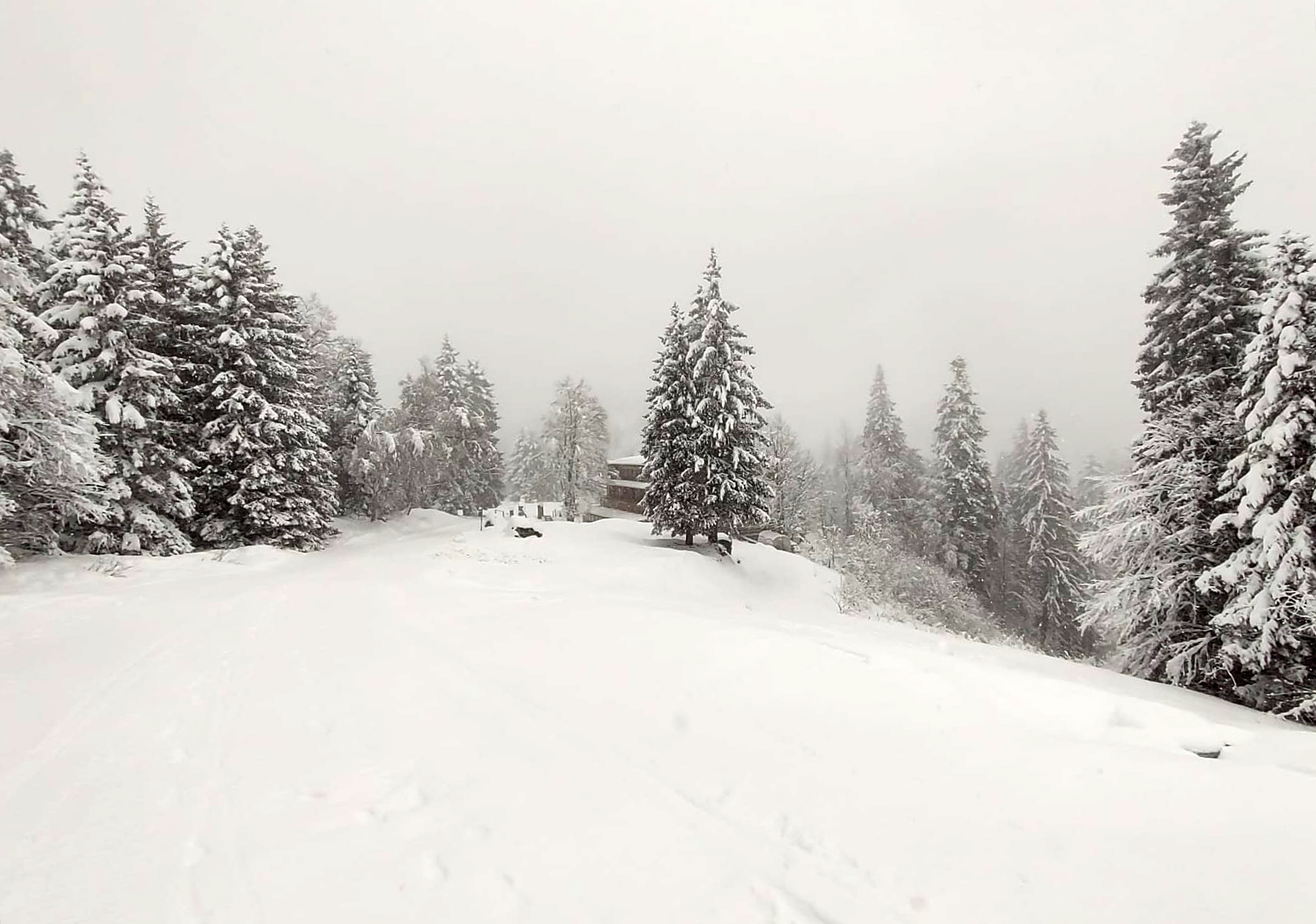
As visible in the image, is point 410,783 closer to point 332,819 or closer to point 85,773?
point 332,819

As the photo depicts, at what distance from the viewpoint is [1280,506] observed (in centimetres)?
1127

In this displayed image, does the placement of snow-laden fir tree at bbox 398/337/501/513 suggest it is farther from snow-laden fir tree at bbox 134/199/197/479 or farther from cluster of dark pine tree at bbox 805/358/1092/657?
cluster of dark pine tree at bbox 805/358/1092/657

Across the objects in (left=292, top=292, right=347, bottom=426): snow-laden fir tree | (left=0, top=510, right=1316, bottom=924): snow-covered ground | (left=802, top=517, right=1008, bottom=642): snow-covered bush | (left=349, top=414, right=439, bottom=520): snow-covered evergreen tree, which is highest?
(left=292, top=292, right=347, bottom=426): snow-laden fir tree

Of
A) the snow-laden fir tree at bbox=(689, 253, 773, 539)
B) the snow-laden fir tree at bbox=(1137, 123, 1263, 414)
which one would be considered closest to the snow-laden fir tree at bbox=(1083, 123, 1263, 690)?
the snow-laden fir tree at bbox=(1137, 123, 1263, 414)

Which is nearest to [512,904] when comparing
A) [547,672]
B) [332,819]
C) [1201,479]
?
[332,819]

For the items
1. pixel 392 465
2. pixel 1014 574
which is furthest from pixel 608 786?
pixel 1014 574

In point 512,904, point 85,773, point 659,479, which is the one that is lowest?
point 85,773

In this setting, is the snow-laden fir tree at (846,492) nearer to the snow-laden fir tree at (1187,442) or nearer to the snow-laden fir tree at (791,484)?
the snow-laden fir tree at (791,484)

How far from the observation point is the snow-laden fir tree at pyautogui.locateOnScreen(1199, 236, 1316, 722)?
10.7 meters

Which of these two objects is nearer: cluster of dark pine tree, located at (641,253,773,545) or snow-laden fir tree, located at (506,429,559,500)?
cluster of dark pine tree, located at (641,253,773,545)

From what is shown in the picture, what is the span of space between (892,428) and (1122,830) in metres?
39.7

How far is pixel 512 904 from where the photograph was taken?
313 centimetres

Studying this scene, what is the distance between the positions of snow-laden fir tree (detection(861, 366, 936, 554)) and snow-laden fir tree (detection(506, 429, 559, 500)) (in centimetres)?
3353

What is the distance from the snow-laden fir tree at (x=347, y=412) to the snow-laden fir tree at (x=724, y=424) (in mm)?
18500
